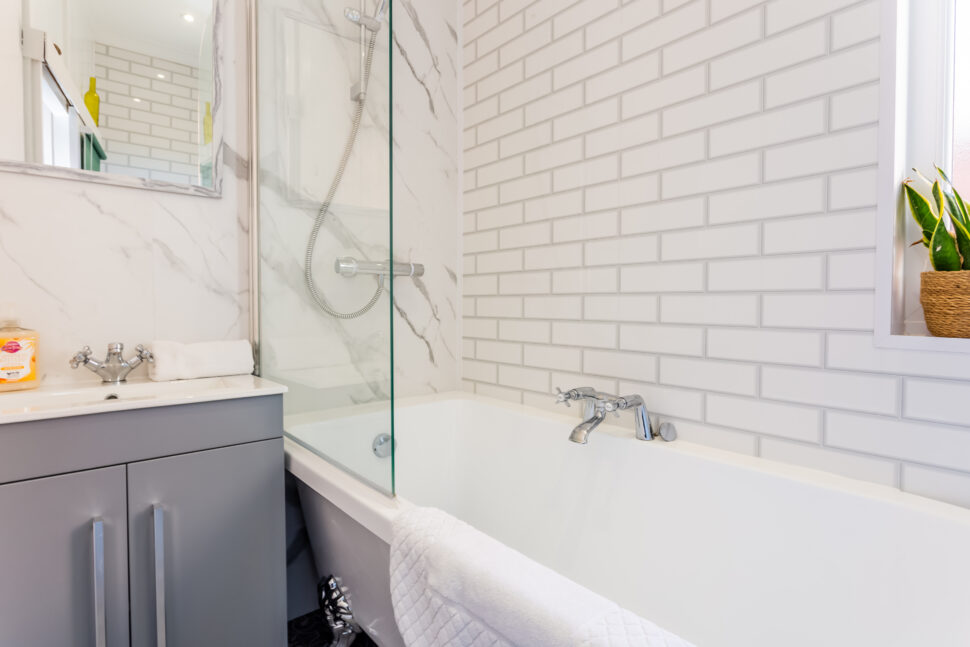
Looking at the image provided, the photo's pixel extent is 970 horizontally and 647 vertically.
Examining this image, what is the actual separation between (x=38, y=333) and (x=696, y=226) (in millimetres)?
1818

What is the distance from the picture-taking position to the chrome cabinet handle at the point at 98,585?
3.53 feet

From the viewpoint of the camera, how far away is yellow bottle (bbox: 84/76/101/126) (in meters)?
1.47

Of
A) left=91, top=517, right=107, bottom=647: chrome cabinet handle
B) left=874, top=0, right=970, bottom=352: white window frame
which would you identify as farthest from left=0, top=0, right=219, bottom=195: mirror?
left=874, top=0, right=970, bottom=352: white window frame

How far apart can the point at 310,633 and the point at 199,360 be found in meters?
0.95

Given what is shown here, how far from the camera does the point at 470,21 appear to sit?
7.02 ft

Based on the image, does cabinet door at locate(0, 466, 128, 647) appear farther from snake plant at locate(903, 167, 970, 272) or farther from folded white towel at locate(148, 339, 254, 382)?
snake plant at locate(903, 167, 970, 272)

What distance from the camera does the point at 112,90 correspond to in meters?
1.51

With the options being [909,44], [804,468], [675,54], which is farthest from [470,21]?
[804,468]

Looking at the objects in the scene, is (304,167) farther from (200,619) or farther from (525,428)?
(200,619)

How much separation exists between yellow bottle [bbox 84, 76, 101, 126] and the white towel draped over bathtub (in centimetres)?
147

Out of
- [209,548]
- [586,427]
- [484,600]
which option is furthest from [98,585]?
[586,427]

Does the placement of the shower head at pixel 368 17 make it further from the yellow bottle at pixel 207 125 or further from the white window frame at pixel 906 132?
the white window frame at pixel 906 132

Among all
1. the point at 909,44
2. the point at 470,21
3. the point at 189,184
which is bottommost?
the point at 189,184

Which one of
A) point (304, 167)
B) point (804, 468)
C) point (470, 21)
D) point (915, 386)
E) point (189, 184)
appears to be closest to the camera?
point (915, 386)
